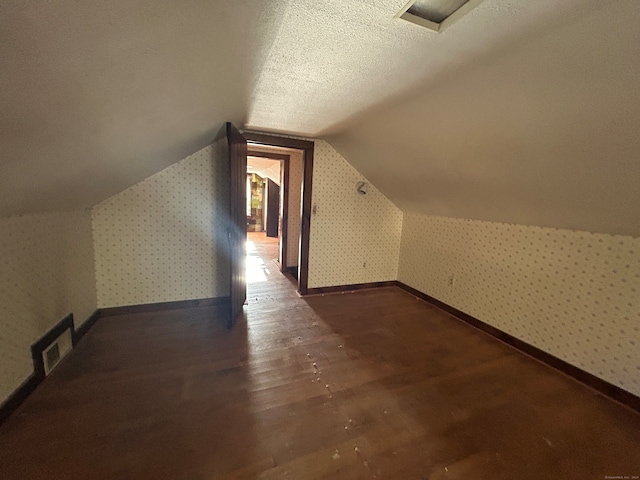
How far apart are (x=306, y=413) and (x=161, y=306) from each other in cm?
211

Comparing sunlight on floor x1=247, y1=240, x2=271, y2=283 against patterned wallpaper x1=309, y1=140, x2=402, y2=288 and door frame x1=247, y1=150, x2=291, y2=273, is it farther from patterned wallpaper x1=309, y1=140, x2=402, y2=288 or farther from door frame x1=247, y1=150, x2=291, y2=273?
patterned wallpaper x1=309, y1=140, x2=402, y2=288

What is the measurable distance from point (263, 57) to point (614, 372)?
115 inches

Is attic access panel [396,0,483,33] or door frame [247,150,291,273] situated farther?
door frame [247,150,291,273]

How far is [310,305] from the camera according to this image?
10.6 ft

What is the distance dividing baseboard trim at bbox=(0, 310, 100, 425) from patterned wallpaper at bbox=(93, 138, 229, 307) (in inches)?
23.5

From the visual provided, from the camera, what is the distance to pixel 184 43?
0.94m

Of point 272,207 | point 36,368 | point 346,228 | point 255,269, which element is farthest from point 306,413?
point 272,207

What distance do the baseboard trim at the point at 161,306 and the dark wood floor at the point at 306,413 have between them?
0.20 m

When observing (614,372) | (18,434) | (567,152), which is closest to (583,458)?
(614,372)

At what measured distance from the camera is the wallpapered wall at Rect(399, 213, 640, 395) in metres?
1.80

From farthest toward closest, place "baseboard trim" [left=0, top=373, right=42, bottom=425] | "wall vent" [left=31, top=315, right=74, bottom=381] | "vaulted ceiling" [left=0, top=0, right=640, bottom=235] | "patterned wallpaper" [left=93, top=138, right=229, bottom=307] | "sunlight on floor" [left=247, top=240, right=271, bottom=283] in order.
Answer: "sunlight on floor" [left=247, top=240, right=271, bottom=283] < "patterned wallpaper" [left=93, top=138, right=229, bottom=307] < "wall vent" [left=31, top=315, right=74, bottom=381] < "baseboard trim" [left=0, top=373, right=42, bottom=425] < "vaulted ceiling" [left=0, top=0, right=640, bottom=235]

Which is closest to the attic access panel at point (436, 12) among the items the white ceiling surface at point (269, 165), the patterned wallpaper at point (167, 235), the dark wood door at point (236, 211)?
the dark wood door at point (236, 211)

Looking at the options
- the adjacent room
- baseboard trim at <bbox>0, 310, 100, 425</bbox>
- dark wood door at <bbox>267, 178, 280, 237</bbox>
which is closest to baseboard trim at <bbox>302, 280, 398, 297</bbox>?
the adjacent room

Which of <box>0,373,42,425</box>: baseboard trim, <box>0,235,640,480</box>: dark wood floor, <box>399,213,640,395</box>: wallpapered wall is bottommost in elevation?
<box>0,235,640,480</box>: dark wood floor
